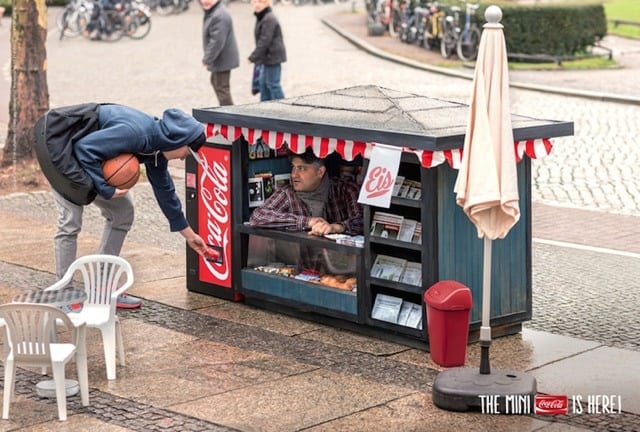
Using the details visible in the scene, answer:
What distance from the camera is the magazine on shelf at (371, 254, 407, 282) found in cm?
827

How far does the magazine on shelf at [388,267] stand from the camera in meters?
8.27

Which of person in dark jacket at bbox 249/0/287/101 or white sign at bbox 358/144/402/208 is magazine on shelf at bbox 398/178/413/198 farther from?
person in dark jacket at bbox 249/0/287/101

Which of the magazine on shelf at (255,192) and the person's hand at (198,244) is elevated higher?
the magazine on shelf at (255,192)

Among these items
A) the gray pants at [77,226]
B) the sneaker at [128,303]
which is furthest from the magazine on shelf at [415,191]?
the sneaker at [128,303]

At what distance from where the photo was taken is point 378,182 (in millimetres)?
8094

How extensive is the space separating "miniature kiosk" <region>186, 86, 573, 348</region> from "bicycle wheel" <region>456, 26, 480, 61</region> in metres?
19.0

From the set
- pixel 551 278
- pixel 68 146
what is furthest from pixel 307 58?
pixel 68 146

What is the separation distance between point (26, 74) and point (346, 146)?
735 cm

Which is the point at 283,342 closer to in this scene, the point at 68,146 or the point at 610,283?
the point at 68,146

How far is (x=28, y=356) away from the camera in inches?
264

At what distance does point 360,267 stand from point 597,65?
64.7 ft

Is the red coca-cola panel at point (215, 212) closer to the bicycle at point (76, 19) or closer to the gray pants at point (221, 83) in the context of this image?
the gray pants at point (221, 83)

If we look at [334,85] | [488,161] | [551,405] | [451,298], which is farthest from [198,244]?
[334,85]

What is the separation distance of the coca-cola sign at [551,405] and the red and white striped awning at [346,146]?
1550 millimetres
